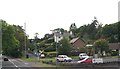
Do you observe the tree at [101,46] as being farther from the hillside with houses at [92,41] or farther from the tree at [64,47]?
the tree at [64,47]

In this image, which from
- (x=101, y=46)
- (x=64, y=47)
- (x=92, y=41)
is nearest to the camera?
(x=101, y=46)

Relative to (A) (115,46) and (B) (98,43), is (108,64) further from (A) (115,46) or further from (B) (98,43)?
(A) (115,46)

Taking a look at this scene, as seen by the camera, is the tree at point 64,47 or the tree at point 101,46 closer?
the tree at point 101,46

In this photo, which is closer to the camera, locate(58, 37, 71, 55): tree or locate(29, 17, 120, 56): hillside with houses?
locate(29, 17, 120, 56): hillside with houses

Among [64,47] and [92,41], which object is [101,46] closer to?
[64,47]

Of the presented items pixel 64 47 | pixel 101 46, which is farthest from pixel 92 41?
pixel 101 46

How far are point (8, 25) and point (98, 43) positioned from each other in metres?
25.7

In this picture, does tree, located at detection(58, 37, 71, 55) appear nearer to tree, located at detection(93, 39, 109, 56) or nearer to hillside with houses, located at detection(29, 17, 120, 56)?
hillside with houses, located at detection(29, 17, 120, 56)

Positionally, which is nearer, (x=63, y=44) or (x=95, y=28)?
(x=63, y=44)

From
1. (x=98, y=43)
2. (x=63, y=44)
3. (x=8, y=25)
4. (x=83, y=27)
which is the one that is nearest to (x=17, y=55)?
(x=8, y=25)

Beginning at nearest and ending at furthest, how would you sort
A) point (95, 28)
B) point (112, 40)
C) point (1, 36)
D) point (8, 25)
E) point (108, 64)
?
1. point (108, 64)
2. point (1, 36)
3. point (8, 25)
4. point (112, 40)
5. point (95, 28)

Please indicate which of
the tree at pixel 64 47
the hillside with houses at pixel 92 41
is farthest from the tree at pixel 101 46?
the tree at pixel 64 47

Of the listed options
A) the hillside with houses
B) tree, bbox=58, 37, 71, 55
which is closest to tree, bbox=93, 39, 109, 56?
the hillside with houses

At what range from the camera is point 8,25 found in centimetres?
8881
